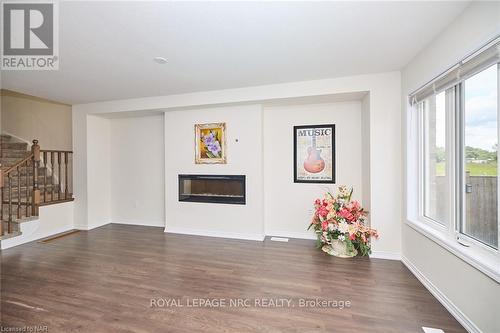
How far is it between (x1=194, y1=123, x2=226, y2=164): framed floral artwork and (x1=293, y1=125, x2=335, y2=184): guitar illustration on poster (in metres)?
1.30

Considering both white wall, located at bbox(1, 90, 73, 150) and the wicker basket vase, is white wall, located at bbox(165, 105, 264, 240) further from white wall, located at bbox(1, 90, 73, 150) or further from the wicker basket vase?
white wall, located at bbox(1, 90, 73, 150)

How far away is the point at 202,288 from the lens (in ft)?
7.91

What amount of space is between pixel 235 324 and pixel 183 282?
90cm

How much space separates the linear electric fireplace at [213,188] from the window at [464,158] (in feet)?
8.48

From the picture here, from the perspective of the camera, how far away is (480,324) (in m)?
1.67

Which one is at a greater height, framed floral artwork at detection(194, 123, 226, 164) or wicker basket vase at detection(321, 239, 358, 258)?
framed floral artwork at detection(194, 123, 226, 164)

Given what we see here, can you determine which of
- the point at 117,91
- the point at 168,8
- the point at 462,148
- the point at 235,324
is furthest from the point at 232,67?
the point at 235,324

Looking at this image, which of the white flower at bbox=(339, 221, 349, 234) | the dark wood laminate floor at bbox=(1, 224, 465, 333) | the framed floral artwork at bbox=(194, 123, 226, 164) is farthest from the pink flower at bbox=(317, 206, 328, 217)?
the framed floral artwork at bbox=(194, 123, 226, 164)

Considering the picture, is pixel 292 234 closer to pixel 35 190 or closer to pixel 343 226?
pixel 343 226

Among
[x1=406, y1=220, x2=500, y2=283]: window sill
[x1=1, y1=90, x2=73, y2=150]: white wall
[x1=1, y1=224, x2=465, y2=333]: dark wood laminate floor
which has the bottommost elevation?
[x1=1, y1=224, x2=465, y2=333]: dark wood laminate floor

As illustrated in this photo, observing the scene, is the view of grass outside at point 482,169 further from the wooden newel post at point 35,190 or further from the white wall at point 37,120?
the white wall at point 37,120

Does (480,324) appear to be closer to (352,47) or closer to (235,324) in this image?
(235,324)

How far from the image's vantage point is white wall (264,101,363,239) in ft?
12.5

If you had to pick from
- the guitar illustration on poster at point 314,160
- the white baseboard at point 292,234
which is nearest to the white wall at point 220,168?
the white baseboard at point 292,234
